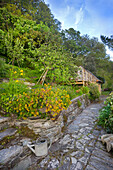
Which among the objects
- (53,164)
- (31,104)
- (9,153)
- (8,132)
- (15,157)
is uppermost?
(31,104)

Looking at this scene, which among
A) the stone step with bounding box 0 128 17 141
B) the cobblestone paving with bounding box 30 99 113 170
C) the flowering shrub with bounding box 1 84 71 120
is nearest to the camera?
the cobblestone paving with bounding box 30 99 113 170

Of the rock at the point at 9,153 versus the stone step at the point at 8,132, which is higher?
the stone step at the point at 8,132

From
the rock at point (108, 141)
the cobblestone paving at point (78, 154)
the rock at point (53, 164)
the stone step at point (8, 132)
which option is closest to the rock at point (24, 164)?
the cobblestone paving at point (78, 154)

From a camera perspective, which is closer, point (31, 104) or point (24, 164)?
point (24, 164)

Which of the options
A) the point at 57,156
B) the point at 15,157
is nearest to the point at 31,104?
the point at 15,157

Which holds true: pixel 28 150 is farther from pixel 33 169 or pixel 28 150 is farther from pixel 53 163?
pixel 53 163

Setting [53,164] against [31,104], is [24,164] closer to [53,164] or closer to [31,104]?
[53,164]

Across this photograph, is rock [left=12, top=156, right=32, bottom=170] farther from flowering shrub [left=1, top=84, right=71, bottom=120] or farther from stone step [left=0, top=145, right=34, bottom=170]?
flowering shrub [left=1, top=84, right=71, bottom=120]

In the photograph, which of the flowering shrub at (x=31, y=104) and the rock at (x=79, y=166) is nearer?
the rock at (x=79, y=166)

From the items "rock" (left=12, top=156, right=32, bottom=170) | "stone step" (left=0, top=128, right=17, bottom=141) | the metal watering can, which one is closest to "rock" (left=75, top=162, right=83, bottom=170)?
the metal watering can

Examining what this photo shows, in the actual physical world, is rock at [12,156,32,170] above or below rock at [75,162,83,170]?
above

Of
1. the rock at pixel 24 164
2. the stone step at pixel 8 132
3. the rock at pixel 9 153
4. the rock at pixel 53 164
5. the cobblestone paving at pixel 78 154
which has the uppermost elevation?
the stone step at pixel 8 132

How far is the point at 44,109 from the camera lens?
2852 millimetres

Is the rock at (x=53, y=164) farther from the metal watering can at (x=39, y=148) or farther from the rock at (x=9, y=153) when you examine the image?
the rock at (x=9, y=153)
